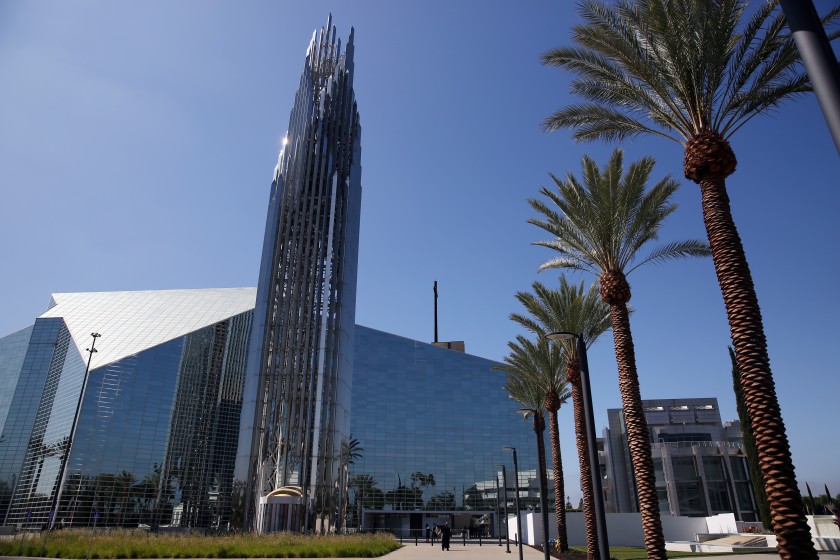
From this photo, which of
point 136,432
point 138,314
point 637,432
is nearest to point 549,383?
point 637,432

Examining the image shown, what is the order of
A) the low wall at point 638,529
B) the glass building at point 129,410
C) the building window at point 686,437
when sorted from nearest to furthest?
1. the low wall at point 638,529
2. the glass building at point 129,410
3. the building window at point 686,437

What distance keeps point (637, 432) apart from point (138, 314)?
6969 cm

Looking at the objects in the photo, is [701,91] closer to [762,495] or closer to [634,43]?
[634,43]

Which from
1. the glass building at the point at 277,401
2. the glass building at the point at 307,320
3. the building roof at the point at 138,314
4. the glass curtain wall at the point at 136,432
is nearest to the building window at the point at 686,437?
the glass building at the point at 277,401

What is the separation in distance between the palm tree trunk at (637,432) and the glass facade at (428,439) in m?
65.6

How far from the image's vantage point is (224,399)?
69125mm

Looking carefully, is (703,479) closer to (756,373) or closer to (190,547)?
(190,547)

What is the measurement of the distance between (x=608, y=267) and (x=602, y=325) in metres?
8.22

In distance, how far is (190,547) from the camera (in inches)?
910

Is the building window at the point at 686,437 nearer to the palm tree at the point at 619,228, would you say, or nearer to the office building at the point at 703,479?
the office building at the point at 703,479

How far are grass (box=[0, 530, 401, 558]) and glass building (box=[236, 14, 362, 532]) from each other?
11.1m

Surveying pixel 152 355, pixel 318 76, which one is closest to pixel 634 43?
pixel 318 76

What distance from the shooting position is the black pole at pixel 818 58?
323cm

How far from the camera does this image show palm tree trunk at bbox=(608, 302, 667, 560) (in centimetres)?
1551
